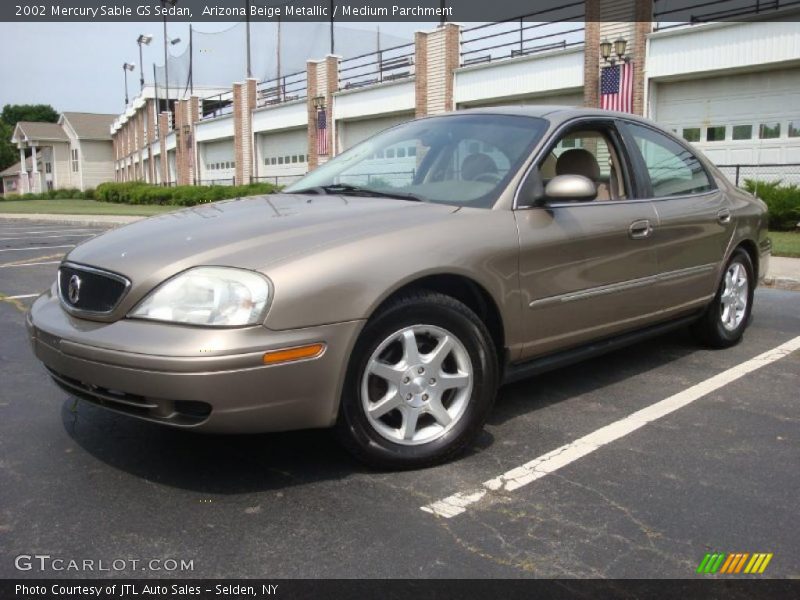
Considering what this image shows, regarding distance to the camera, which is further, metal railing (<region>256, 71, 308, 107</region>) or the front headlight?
metal railing (<region>256, 71, 308, 107</region>)

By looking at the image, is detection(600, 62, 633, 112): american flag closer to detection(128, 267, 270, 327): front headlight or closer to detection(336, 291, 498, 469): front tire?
detection(336, 291, 498, 469): front tire

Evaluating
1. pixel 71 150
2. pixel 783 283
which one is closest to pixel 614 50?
pixel 783 283

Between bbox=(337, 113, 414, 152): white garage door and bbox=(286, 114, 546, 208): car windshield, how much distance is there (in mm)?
25219

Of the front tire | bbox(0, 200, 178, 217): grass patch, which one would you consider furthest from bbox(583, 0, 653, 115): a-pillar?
the front tire

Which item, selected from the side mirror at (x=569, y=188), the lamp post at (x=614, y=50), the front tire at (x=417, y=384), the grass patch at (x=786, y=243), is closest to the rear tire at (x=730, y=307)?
the side mirror at (x=569, y=188)

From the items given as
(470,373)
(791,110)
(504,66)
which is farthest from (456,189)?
(504,66)

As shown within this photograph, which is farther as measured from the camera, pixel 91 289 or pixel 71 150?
pixel 71 150

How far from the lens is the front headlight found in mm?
2699

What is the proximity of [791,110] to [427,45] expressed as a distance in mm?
12699

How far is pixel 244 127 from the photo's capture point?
38938 mm

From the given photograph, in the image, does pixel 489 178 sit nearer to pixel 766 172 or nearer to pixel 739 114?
pixel 766 172

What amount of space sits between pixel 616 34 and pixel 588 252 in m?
19.1

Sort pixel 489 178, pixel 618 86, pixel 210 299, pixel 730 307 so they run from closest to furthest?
pixel 210 299 < pixel 489 178 < pixel 730 307 < pixel 618 86

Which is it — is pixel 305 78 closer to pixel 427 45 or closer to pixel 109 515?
pixel 427 45
